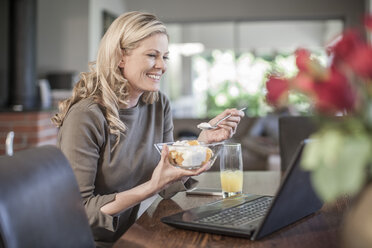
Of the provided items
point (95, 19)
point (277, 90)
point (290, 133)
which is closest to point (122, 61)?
point (290, 133)

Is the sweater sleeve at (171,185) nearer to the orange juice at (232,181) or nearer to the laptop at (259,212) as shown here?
the orange juice at (232,181)

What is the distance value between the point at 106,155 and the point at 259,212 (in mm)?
626

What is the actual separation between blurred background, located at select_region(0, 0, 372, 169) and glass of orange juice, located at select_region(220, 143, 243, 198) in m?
4.46

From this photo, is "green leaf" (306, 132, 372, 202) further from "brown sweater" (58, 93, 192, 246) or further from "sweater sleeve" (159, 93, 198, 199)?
"sweater sleeve" (159, 93, 198, 199)

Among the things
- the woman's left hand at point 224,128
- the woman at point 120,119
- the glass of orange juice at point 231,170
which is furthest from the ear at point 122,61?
the glass of orange juice at point 231,170

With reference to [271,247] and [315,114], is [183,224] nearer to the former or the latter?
[271,247]

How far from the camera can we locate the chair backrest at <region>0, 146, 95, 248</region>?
914mm

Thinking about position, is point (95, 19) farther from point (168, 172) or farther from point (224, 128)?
point (168, 172)

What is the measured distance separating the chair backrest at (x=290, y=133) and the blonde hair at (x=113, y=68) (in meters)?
0.75

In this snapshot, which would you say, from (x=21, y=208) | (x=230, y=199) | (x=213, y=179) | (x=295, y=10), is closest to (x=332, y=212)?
(x=230, y=199)

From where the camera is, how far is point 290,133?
2186 mm

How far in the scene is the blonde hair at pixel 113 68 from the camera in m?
1.70

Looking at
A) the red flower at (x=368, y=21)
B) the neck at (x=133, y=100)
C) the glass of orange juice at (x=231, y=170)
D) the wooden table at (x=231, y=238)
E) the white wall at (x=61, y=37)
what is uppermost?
the white wall at (x=61, y=37)

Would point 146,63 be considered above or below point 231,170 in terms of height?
above
